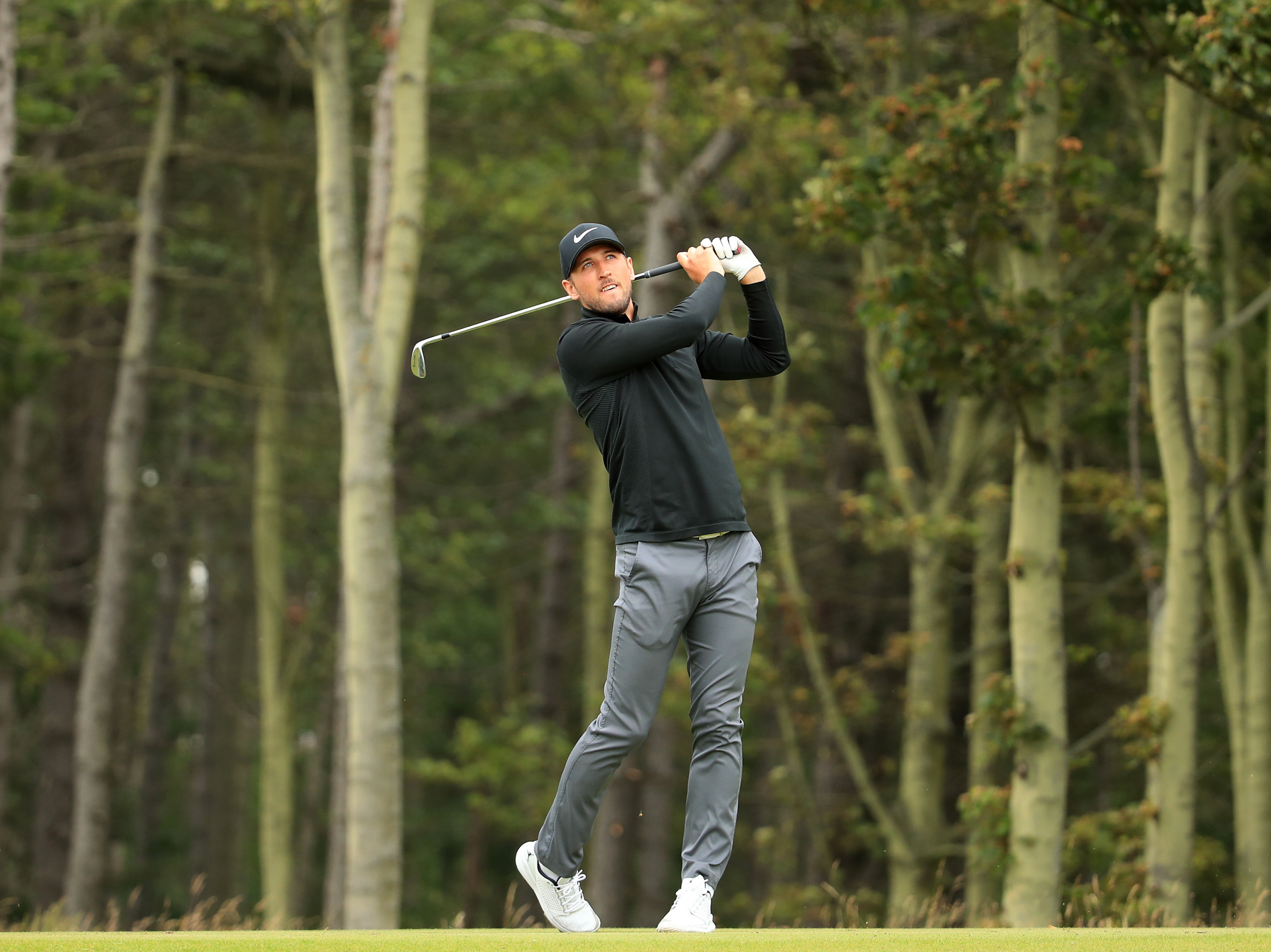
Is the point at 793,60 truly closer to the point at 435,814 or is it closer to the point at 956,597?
the point at 956,597

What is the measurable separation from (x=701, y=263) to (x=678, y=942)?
211 cm

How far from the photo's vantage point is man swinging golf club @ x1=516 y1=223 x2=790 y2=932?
4848 millimetres

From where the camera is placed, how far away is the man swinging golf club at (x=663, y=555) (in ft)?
15.9

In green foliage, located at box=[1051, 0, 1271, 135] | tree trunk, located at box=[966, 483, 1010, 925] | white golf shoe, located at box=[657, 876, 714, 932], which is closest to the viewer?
white golf shoe, located at box=[657, 876, 714, 932]

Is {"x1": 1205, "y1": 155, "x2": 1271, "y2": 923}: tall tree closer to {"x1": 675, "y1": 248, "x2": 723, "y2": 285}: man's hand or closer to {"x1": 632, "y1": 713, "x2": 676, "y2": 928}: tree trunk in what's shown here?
{"x1": 632, "y1": 713, "x2": 676, "y2": 928}: tree trunk

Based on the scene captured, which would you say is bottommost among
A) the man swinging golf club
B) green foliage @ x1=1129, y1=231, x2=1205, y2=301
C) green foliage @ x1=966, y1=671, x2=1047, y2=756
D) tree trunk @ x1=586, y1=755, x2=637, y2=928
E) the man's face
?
tree trunk @ x1=586, y1=755, x2=637, y2=928

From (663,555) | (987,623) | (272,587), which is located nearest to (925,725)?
(987,623)

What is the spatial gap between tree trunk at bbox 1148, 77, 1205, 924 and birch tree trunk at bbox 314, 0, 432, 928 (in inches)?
215

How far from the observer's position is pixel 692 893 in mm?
4902

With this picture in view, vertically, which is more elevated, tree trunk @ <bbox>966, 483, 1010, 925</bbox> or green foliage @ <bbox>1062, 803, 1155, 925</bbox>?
tree trunk @ <bbox>966, 483, 1010, 925</bbox>

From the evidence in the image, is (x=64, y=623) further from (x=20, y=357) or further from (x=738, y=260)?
(x=738, y=260)

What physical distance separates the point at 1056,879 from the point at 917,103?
469cm

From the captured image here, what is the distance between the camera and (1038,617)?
9430 millimetres

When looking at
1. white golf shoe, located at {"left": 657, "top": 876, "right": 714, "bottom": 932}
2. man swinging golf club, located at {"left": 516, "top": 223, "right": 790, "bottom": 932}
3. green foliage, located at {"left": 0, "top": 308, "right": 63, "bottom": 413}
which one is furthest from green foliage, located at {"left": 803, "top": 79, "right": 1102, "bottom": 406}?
green foliage, located at {"left": 0, "top": 308, "right": 63, "bottom": 413}
